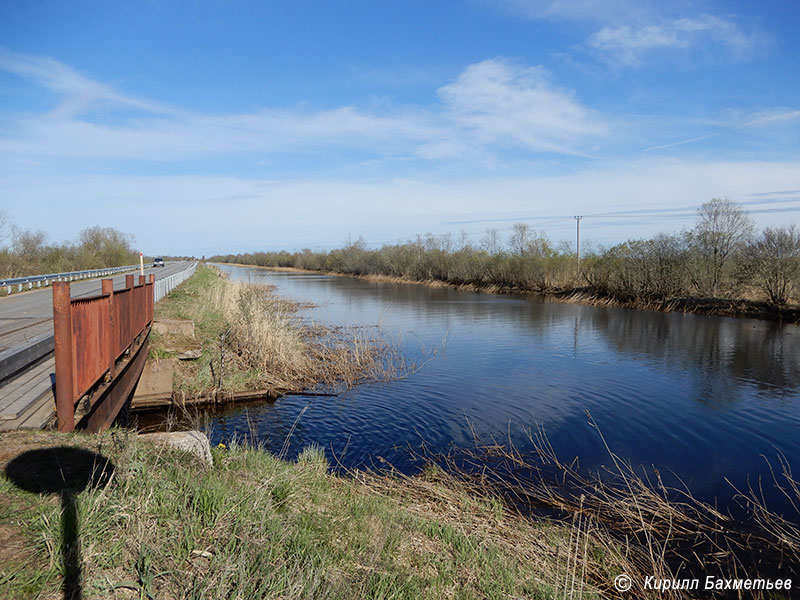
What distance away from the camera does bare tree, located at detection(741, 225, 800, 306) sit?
82.7 ft

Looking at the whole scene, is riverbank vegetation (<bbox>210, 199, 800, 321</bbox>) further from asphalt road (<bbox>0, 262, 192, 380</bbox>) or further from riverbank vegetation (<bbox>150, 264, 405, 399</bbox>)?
asphalt road (<bbox>0, 262, 192, 380</bbox>)

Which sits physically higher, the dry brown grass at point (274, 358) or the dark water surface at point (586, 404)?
the dry brown grass at point (274, 358)

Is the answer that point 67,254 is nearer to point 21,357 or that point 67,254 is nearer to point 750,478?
point 21,357

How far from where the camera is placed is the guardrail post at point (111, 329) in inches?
256

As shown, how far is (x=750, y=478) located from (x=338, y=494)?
22.9 feet

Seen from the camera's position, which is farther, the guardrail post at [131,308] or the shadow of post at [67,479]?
the guardrail post at [131,308]

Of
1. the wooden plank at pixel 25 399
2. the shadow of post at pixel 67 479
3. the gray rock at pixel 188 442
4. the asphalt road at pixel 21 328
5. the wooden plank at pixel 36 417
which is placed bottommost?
the gray rock at pixel 188 442

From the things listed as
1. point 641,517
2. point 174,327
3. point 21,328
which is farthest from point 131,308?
point 641,517

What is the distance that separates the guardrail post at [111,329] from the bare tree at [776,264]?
2921 cm

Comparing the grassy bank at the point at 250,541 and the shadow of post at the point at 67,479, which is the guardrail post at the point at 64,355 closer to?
the grassy bank at the point at 250,541

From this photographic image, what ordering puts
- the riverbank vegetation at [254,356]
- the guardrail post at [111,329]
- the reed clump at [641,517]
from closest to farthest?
the reed clump at [641,517], the guardrail post at [111,329], the riverbank vegetation at [254,356]

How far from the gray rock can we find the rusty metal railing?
2.70 ft

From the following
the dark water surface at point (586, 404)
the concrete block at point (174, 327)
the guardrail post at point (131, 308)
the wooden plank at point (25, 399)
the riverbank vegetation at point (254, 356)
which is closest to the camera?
the wooden plank at point (25, 399)

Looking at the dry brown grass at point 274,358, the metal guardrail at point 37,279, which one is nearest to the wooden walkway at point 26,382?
the dry brown grass at point 274,358
